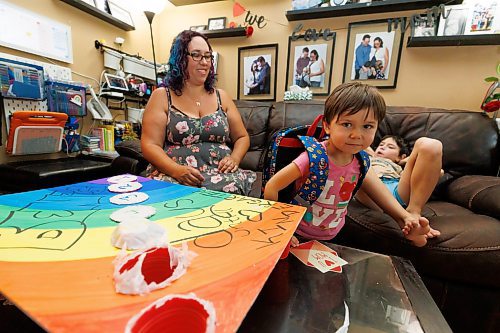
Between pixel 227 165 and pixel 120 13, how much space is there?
208 cm

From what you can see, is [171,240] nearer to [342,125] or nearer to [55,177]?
[342,125]

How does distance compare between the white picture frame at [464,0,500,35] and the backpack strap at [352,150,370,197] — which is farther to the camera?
the white picture frame at [464,0,500,35]

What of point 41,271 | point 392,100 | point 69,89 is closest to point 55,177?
point 69,89

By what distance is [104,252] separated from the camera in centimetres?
39

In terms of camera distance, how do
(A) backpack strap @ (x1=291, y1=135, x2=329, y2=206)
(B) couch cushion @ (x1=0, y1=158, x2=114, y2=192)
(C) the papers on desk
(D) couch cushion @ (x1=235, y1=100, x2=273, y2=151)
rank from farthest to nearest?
(D) couch cushion @ (x1=235, y1=100, x2=273, y2=151), (B) couch cushion @ (x1=0, y1=158, x2=114, y2=192), (A) backpack strap @ (x1=291, y1=135, x2=329, y2=206), (C) the papers on desk

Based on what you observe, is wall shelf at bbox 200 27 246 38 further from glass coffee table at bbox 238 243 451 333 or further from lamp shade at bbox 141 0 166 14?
glass coffee table at bbox 238 243 451 333

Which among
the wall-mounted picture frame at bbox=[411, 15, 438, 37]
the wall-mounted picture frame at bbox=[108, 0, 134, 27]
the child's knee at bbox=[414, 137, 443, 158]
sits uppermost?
the wall-mounted picture frame at bbox=[108, 0, 134, 27]

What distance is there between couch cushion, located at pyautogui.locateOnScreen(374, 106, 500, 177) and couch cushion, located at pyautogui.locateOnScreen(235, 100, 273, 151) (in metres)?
0.92

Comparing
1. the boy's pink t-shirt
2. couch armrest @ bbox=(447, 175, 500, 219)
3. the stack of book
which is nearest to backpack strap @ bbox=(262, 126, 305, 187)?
the boy's pink t-shirt

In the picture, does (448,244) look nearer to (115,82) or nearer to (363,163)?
(363,163)

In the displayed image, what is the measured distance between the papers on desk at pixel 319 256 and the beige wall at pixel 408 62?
1.74 m

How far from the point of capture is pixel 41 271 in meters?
0.34

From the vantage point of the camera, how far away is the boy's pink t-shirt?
82 centimetres

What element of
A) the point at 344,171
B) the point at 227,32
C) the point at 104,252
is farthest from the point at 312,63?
the point at 104,252
